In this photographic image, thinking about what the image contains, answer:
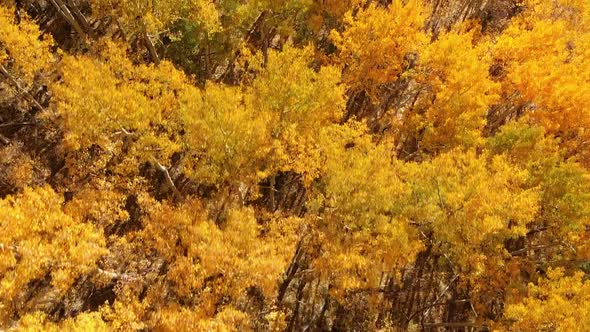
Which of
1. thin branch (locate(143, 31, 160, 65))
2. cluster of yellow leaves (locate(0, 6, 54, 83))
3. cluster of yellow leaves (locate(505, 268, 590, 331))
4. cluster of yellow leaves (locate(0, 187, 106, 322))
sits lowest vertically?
cluster of yellow leaves (locate(0, 187, 106, 322))

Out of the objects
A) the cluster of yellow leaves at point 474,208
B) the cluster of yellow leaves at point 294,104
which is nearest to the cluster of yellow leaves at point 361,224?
the cluster of yellow leaves at point 474,208

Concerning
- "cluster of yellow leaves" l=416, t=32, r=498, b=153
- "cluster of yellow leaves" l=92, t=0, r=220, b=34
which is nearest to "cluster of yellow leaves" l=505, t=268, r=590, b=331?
"cluster of yellow leaves" l=416, t=32, r=498, b=153

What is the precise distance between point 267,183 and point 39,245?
13.8 metres

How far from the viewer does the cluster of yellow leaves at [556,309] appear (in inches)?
676

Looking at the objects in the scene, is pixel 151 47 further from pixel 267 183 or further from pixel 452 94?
pixel 452 94

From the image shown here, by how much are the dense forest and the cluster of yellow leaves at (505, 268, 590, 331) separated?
80mm

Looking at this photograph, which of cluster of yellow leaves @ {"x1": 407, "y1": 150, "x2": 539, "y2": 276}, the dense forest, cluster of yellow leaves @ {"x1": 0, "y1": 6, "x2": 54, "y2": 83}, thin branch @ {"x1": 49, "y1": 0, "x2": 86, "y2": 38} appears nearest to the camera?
the dense forest

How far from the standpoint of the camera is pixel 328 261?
21.6m

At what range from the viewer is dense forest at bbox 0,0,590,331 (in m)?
19.6

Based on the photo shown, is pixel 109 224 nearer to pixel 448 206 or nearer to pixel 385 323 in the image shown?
pixel 385 323

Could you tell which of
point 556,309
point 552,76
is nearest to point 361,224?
point 556,309

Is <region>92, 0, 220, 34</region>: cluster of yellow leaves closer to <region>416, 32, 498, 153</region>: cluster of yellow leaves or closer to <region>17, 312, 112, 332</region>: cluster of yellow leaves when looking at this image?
<region>416, 32, 498, 153</region>: cluster of yellow leaves

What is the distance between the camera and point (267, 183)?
29.0 metres

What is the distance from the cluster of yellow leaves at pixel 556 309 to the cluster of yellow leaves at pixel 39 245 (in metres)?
17.2
